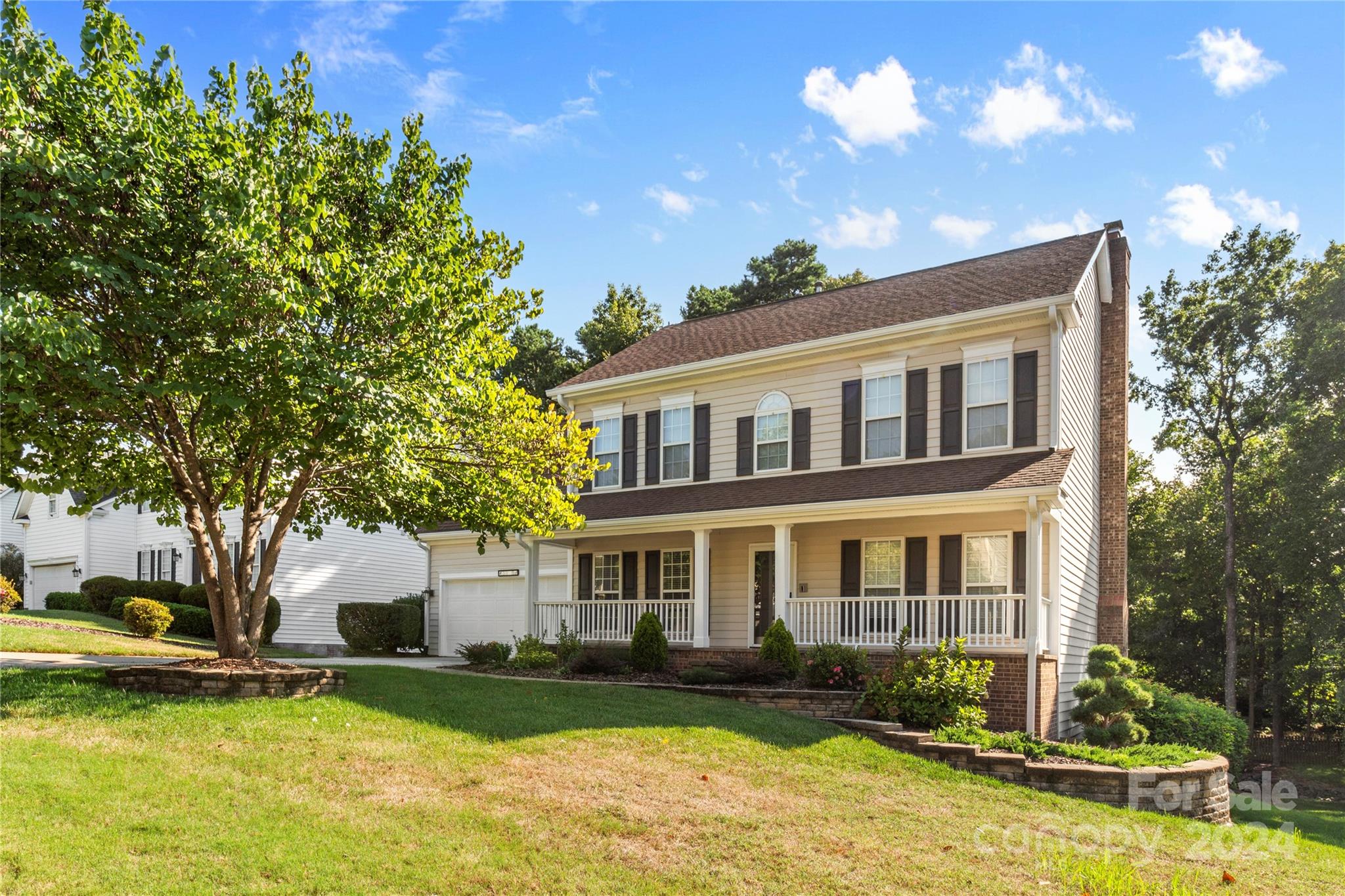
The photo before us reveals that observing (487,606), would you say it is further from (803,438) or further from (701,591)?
(803,438)

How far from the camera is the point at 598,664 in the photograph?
17391 millimetres

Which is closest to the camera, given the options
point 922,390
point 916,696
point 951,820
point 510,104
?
point 951,820

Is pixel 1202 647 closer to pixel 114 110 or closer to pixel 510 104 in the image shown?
pixel 510 104

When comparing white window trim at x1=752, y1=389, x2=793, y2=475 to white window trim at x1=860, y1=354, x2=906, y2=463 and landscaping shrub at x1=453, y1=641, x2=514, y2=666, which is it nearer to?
white window trim at x1=860, y1=354, x2=906, y2=463

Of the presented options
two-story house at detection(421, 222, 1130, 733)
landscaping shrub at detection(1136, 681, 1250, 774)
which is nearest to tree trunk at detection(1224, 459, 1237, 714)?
landscaping shrub at detection(1136, 681, 1250, 774)

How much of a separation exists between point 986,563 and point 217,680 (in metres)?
11.8

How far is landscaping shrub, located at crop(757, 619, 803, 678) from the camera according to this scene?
1558cm

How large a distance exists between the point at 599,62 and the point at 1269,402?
80.6 feet

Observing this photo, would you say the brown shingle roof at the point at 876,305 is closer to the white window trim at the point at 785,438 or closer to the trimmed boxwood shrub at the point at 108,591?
the white window trim at the point at 785,438

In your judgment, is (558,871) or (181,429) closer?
(558,871)

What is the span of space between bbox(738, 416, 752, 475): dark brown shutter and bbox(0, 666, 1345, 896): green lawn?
7789 millimetres

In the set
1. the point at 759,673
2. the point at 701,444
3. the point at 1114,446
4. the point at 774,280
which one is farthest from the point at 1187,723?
the point at 774,280

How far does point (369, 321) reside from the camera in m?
11.1

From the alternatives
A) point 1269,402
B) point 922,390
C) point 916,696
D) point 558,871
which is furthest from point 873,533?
point 1269,402
